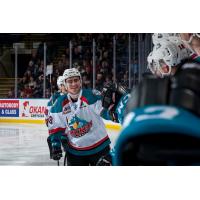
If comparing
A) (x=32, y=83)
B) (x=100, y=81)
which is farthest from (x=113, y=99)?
(x=32, y=83)

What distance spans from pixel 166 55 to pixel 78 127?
76cm

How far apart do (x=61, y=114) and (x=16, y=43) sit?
0.52m

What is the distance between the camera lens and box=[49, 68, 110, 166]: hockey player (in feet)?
9.45

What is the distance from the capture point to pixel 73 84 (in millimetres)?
2881

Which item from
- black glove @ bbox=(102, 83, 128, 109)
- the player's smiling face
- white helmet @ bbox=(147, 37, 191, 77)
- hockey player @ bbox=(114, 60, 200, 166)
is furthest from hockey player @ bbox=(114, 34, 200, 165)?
the player's smiling face

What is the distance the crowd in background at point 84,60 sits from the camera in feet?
9.00

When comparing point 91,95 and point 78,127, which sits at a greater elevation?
point 91,95

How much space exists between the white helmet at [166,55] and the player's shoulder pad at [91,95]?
0.42 meters

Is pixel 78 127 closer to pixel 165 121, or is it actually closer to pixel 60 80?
pixel 60 80

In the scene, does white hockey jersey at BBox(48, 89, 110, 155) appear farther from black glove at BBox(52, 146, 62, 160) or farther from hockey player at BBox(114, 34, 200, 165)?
hockey player at BBox(114, 34, 200, 165)
